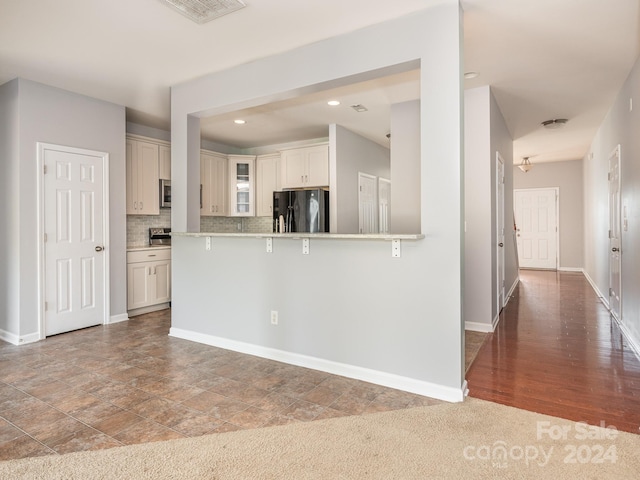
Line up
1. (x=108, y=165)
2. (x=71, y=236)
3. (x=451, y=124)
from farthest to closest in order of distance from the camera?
1. (x=108, y=165)
2. (x=71, y=236)
3. (x=451, y=124)

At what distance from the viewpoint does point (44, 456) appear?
1930 mm

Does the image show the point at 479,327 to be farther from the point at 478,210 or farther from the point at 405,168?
the point at 405,168

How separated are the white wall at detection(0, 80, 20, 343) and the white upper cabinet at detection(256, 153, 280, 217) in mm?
3396

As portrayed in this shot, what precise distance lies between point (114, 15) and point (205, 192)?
3589 millimetres

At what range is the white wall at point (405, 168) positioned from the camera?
14.4 feet

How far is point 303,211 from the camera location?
551 cm

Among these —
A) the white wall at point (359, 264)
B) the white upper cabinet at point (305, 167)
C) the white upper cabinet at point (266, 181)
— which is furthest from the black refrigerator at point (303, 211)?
the white wall at point (359, 264)

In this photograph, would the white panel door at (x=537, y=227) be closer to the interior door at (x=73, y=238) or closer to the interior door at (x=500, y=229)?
the interior door at (x=500, y=229)

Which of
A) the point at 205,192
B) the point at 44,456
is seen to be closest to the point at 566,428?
the point at 44,456

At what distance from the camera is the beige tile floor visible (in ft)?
7.07

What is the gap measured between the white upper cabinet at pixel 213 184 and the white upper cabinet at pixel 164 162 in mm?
595

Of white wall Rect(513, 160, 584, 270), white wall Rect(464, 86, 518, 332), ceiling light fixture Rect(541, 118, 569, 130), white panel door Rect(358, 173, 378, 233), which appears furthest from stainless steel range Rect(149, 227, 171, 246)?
white wall Rect(513, 160, 584, 270)

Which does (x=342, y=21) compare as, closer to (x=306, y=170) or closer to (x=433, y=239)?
(x=433, y=239)

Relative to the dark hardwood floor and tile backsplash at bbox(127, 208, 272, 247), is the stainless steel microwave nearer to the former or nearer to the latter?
tile backsplash at bbox(127, 208, 272, 247)
